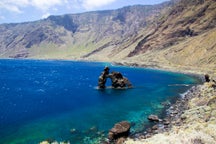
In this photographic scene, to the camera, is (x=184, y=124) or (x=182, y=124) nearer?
(x=184, y=124)

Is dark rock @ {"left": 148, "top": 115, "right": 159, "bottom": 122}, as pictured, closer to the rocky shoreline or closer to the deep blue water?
the rocky shoreline

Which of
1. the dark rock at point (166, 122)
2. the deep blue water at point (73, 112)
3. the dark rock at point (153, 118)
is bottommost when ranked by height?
Result: the deep blue water at point (73, 112)

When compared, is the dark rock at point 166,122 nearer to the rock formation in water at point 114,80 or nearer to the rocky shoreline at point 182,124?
the rocky shoreline at point 182,124

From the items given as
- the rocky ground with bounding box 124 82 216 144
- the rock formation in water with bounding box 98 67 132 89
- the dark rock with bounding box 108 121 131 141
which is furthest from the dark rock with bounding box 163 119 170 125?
the rock formation in water with bounding box 98 67 132 89

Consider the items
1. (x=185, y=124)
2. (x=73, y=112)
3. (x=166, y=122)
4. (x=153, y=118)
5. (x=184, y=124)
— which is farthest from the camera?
(x=73, y=112)

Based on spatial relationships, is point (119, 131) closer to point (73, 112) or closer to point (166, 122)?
point (166, 122)

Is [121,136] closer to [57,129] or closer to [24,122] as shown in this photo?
[57,129]

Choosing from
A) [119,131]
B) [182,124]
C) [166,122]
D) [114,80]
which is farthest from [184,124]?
[114,80]

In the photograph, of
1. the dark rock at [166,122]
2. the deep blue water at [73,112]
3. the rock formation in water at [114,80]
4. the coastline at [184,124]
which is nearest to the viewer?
the coastline at [184,124]

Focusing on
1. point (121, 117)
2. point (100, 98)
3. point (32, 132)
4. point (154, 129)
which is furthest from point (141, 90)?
point (32, 132)

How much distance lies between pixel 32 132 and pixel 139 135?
73.5 feet

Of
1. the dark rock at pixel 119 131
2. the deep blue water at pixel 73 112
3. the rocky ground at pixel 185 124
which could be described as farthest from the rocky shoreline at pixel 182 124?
the deep blue water at pixel 73 112

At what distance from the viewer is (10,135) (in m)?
60.6

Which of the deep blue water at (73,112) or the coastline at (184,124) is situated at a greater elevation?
the coastline at (184,124)
